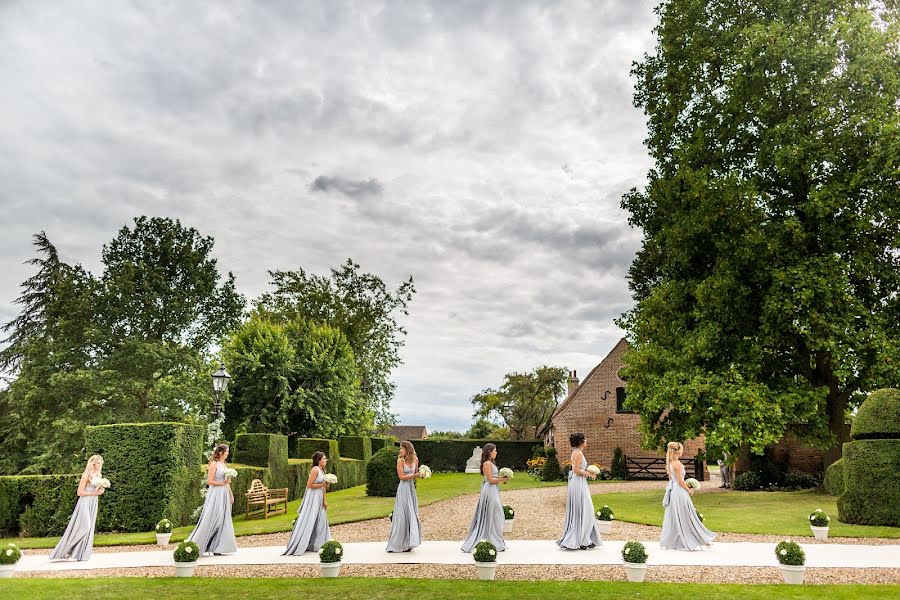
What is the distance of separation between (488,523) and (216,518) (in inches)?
208

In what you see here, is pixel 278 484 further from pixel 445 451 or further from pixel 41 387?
pixel 445 451

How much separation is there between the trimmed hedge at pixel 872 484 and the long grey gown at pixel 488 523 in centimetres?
960

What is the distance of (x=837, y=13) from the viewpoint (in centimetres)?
2109

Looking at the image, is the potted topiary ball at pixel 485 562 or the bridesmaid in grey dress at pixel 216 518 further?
the bridesmaid in grey dress at pixel 216 518

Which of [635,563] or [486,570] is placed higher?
[635,563]

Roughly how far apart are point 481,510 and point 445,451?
41.6 m

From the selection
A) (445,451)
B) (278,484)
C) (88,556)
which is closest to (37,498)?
(88,556)

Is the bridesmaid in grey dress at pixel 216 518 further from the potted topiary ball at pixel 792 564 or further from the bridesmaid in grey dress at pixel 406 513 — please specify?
the potted topiary ball at pixel 792 564

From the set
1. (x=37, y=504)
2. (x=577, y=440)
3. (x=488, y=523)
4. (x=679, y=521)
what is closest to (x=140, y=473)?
(x=37, y=504)

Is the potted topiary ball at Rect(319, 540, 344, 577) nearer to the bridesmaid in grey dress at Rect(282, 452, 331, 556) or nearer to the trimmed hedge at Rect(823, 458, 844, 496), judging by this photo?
the bridesmaid in grey dress at Rect(282, 452, 331, 556)

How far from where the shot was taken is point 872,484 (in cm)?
1661

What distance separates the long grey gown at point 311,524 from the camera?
1315cm

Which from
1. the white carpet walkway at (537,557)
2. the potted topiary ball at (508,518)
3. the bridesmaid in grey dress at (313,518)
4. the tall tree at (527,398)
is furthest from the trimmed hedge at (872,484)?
the tall tree at (527,398)

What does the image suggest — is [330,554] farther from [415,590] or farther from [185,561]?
[185,561]
